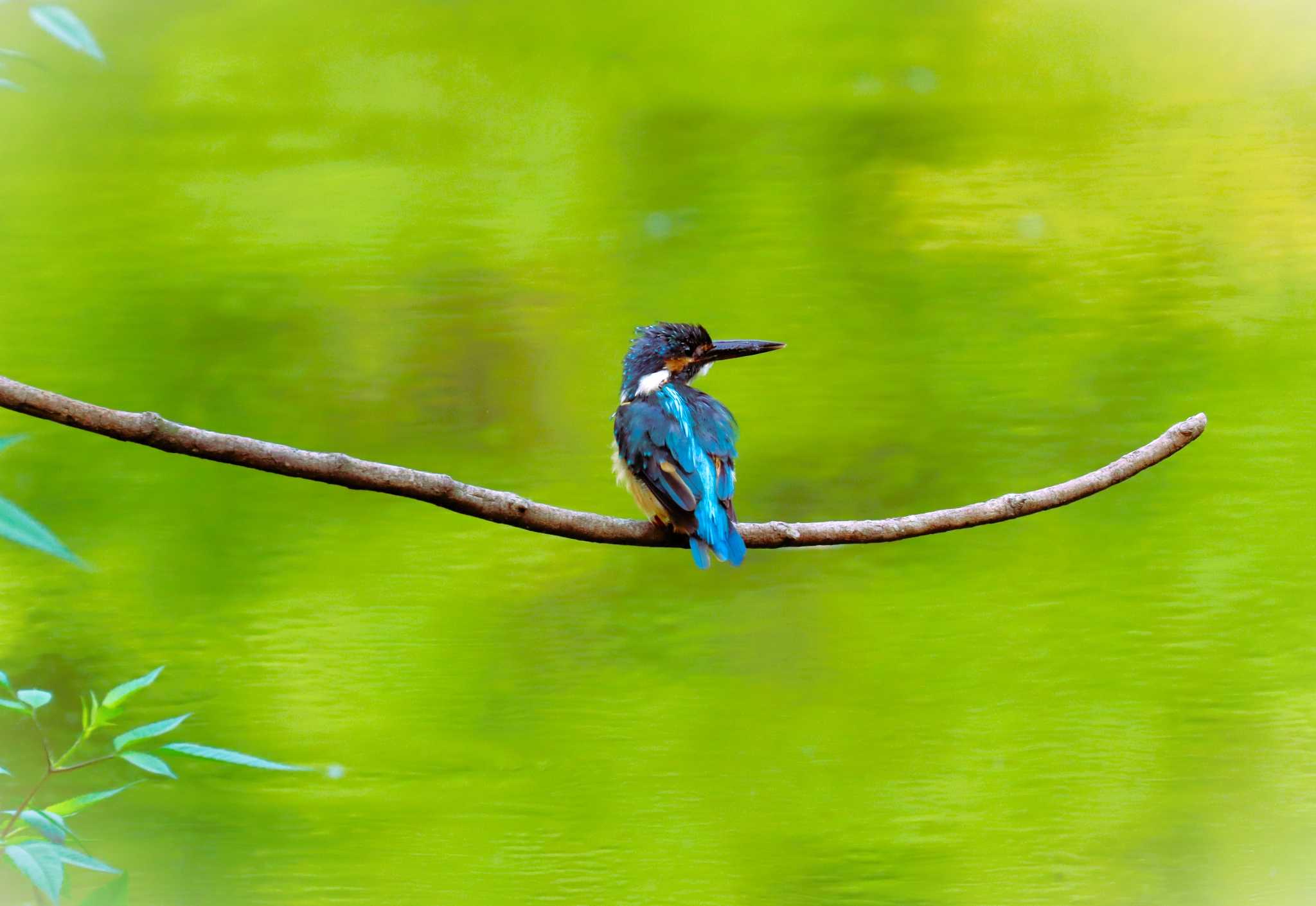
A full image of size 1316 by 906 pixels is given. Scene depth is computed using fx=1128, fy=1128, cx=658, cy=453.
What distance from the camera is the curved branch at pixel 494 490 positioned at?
89cm

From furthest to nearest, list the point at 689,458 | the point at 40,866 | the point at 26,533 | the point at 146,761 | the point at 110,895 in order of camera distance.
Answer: the point at 689,458
the point at 110,895
the point at 146,761
the point at 40,866
the point at 26,533

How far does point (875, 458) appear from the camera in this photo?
5.57ft

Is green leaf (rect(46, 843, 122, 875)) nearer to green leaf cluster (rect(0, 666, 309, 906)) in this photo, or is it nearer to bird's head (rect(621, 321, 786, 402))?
green leaf cluster (rect(0, 666, 309, 906))

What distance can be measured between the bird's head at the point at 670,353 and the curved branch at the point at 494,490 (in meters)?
0.31

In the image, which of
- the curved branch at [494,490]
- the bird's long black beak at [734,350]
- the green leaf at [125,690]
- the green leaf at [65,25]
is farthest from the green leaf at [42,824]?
the bird's long black beak at [734,350]

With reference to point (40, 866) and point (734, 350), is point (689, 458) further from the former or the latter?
point (40, 866)

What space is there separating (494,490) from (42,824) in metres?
0.48

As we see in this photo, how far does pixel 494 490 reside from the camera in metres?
1.08

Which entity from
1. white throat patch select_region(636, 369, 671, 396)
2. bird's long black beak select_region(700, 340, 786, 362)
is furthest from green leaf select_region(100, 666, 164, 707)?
bird's long black beak select_region(700, 340, 786, 362)

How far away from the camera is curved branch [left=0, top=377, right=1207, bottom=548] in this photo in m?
0.89

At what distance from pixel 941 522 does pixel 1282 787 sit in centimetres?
86

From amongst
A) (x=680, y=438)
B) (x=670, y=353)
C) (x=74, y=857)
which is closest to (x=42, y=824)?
(x=74, y=857)

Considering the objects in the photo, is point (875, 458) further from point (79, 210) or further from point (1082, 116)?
point (79, 210)

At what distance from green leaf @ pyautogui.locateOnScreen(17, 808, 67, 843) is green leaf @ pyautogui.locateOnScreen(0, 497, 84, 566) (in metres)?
0.39
